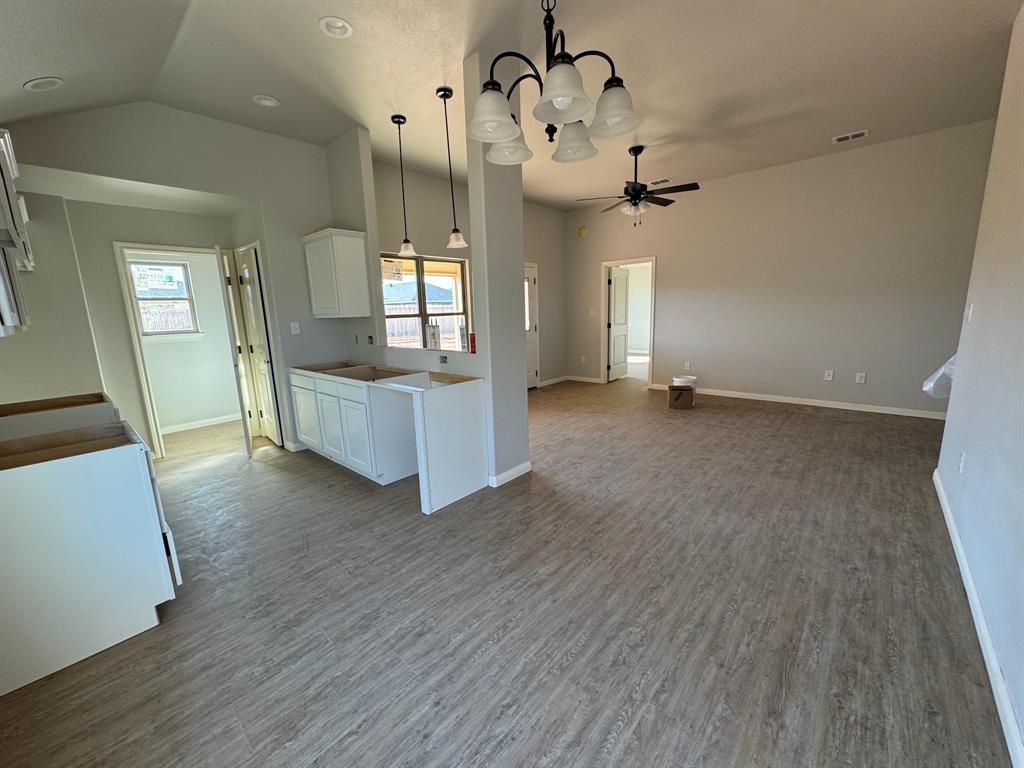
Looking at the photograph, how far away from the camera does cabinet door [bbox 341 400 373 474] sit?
3.38m

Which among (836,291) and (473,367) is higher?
(836,291)

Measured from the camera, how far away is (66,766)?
1.35 meters

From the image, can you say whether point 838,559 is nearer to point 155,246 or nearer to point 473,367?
point 473,367

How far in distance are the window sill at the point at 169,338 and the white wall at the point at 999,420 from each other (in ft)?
23.9

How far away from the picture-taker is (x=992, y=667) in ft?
5.06

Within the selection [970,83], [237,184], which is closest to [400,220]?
[237,184]

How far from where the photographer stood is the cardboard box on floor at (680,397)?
5512 mm

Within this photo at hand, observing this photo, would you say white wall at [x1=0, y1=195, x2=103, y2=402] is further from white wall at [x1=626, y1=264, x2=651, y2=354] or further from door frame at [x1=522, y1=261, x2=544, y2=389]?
white wall at [x1=626, y1=264, x2=651, y2=354]

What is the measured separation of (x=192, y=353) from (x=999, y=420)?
24.3 ft

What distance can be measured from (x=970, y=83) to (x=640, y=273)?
23.9 feet

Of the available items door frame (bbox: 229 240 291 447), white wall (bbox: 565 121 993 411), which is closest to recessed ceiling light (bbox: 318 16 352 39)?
door frame (bbox: 229 240 291 447)

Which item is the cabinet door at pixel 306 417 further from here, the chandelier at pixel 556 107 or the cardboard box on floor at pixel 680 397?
the cardboard box on floor at pixel 680 397

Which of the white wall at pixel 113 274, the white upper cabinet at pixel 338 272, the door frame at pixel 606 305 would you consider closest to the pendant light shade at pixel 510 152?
the white upper cabinet at pixel 338 272

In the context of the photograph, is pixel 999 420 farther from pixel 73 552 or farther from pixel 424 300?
pixel 424 300
